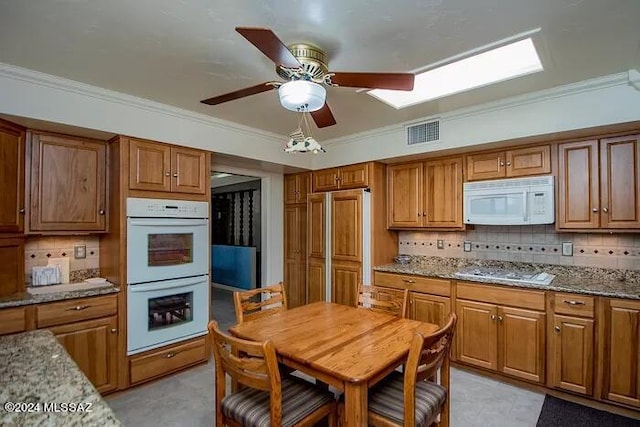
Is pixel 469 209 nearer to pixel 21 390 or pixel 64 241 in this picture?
pixel 21 390

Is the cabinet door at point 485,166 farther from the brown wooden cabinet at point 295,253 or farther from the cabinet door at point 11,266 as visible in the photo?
the cabinet door at point 11,266

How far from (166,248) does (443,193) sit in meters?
2.74

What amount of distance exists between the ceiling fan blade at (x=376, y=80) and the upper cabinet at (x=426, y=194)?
6.20 ft

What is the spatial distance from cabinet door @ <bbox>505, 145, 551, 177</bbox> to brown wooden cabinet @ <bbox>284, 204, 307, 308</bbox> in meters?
2.42

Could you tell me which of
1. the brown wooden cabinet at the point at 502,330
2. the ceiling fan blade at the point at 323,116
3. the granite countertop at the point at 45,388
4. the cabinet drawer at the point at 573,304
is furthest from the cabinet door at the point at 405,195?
the granite countertop at the point at 45,388

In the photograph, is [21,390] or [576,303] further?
[576,303]

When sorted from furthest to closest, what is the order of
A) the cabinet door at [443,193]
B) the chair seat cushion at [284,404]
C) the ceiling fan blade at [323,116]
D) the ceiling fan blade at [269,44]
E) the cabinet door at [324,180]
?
the cabinet door at [324,180] → the cabinet door at [443,193] → the ceiling fan blade at [323,116] → the chair seat cushion at [284,404] → the ceiling fan blade at [269,44]

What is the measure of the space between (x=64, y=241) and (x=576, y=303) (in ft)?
13.8

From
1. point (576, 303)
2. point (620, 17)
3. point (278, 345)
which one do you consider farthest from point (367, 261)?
point (620, 17)

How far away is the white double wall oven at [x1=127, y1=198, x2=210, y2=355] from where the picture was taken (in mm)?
2787

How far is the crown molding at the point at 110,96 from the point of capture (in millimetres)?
2260

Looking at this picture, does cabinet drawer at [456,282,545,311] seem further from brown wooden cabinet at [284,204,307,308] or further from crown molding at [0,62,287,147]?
crown molding at [0,62,287,147]

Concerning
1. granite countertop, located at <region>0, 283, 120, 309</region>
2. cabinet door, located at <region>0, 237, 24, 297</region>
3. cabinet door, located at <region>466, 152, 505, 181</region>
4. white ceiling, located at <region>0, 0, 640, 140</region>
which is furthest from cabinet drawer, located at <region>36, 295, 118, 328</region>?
cabinet door, located at <region>466, 152, 505, 181</region>

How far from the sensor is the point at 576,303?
251 centimetres
